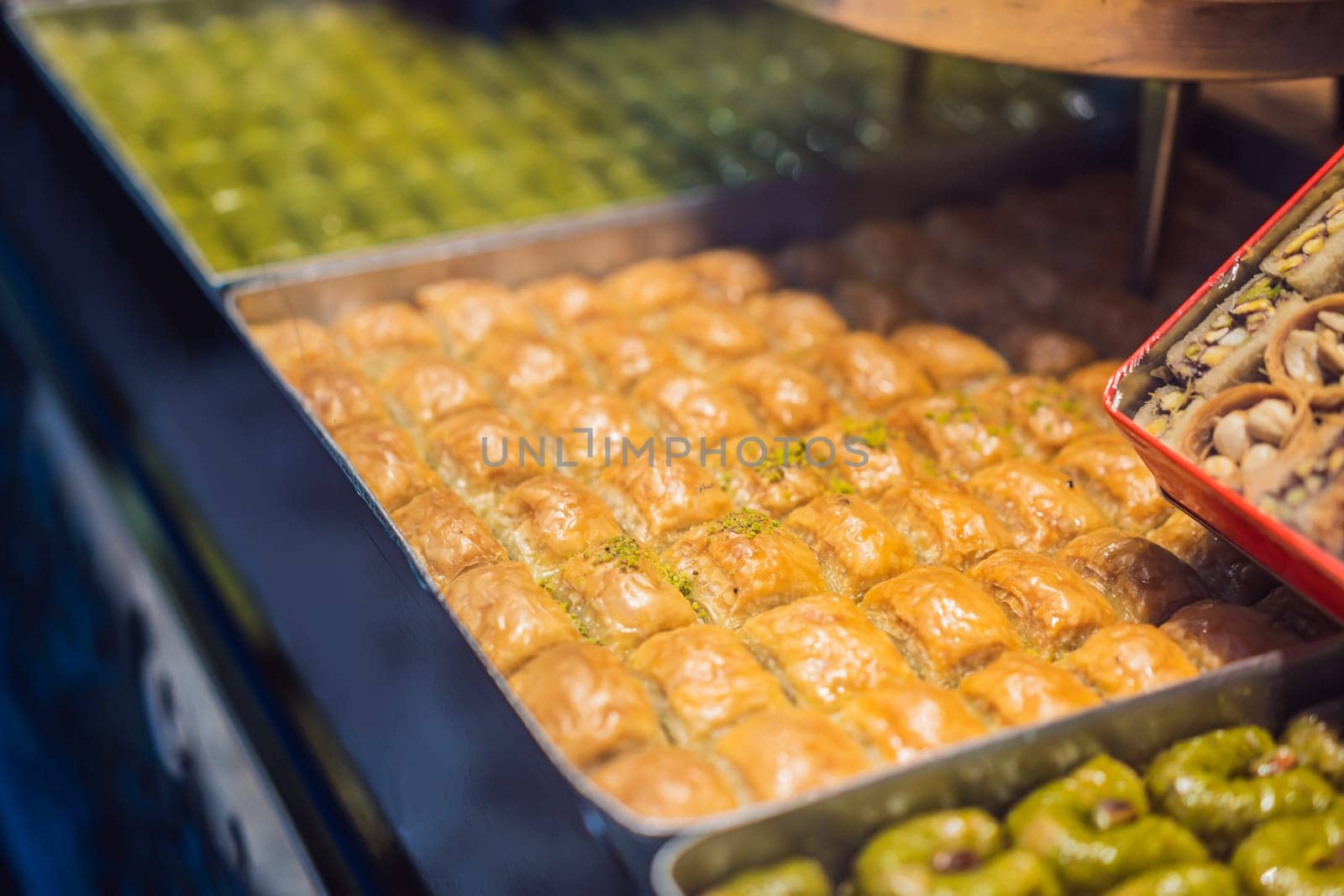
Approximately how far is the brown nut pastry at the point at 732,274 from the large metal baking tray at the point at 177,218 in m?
0.19

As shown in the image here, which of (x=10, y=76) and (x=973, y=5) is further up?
(x=10, y=76)

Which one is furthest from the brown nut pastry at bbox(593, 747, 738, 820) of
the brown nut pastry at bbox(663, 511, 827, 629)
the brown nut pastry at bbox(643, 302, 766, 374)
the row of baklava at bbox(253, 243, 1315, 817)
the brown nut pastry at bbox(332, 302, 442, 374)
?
the brown nut pastry at bbox(332, 302, 442, 374)

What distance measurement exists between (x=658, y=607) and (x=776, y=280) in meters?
1.42

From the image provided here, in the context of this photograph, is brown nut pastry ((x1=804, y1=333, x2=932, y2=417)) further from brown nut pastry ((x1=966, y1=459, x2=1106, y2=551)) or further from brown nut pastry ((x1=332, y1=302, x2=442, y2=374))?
brown nut pastry ((x1=332, y1=302, x2=442, y2=374))

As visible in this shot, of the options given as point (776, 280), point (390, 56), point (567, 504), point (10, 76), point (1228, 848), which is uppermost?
point (10, 76)

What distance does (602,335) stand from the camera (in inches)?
112

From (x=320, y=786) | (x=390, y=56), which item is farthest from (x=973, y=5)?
(x=390, y=56)

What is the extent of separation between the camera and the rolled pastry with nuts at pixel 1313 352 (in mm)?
1720

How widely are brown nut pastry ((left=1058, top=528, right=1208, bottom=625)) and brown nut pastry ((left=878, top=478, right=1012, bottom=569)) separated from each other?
0.16m

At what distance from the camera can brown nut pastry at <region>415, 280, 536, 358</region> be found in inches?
112

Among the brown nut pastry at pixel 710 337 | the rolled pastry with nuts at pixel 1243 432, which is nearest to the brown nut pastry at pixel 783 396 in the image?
the brown nut pastry at pixel 710 337

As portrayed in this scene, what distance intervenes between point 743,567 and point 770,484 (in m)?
0.32

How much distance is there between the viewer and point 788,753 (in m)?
1.70

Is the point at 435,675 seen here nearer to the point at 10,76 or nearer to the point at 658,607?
the point at 658,607
